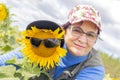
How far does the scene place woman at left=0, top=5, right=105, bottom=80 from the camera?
128 inches

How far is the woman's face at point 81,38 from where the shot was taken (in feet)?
10.7

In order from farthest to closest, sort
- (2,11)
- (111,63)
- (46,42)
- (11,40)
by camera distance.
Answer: (111,63) < (11,40) < (2,11) < (46,42)

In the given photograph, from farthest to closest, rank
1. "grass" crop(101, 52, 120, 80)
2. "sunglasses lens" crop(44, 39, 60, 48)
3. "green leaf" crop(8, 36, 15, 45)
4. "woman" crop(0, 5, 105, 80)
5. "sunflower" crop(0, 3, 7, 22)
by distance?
1. "grass" crop(101, 52, 120, 80)
2. "green leaf" crop(8, 36, 15, 45)
3. "sunflower" crop(0, 3, 7, 22)
4. "woman" crop(0, 5, 105, 80)
5. "sunglasses lens" crop(44, 39, 60, 48)

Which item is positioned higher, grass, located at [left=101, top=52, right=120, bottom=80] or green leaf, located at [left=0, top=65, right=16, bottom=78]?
green leaf, located at [left=0, top=65, right=16, bottom=78]

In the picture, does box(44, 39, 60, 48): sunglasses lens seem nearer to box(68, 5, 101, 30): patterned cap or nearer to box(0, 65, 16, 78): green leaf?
box(0, 65, 16, 78): green leaf

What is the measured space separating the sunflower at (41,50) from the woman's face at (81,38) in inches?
27.8

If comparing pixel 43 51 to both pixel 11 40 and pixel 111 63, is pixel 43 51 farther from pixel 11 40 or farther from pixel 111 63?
pixel 111 63

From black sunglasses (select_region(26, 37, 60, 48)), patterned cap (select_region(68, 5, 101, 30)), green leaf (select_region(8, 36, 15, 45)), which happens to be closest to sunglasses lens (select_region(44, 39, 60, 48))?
black sunglasses (select_region(26, 37, 60, 48))

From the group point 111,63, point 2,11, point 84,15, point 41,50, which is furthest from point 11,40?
point 111,63

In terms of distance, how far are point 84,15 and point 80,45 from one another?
0.23 m

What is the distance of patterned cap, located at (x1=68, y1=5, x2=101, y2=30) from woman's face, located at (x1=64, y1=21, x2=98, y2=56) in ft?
0.11

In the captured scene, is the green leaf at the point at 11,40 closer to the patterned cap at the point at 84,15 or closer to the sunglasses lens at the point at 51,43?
the patterned cap at the point at 84,15

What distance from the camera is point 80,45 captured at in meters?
3.26

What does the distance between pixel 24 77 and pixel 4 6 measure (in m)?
1.33
